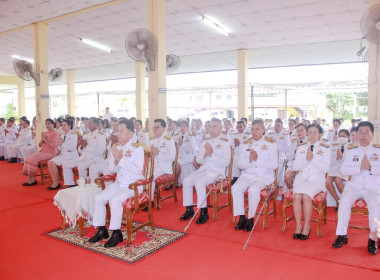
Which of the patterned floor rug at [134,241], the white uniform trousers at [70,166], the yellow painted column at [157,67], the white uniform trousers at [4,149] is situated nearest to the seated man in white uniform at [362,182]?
the patterned floor rug at [134,241]

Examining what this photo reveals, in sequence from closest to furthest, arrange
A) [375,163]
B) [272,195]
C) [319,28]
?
[375,163] < [272,195] < [319,28]

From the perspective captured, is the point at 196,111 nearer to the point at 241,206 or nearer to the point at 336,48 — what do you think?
the point at 336,48

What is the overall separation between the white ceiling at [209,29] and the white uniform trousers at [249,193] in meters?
4.33

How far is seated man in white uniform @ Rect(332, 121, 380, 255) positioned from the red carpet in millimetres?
241

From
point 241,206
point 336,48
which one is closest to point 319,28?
point 336,48

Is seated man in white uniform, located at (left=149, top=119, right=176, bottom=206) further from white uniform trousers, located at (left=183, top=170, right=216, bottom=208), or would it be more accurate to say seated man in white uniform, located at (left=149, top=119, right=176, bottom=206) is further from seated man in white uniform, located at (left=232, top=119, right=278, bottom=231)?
seated man in white uniform, located at (left=232, top=119, right=278, bottom=231)

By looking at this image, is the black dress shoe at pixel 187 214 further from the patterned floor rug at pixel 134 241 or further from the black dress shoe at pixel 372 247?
the black dress shoe at pixel 372 247

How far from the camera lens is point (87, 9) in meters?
7.63

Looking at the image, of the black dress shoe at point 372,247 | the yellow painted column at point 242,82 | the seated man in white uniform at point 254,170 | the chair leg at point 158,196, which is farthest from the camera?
the yellow painted column at point 242,82

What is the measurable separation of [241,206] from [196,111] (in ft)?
68.0

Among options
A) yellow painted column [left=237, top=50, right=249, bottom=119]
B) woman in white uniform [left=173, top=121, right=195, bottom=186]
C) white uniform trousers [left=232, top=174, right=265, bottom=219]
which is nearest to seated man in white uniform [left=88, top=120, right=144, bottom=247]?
white uniform trousers [left=232, top=174, right=265, bottom=219]

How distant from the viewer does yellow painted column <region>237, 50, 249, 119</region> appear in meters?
11.1

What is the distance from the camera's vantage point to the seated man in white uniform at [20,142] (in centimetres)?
1002

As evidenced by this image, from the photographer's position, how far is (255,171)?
171 inches
